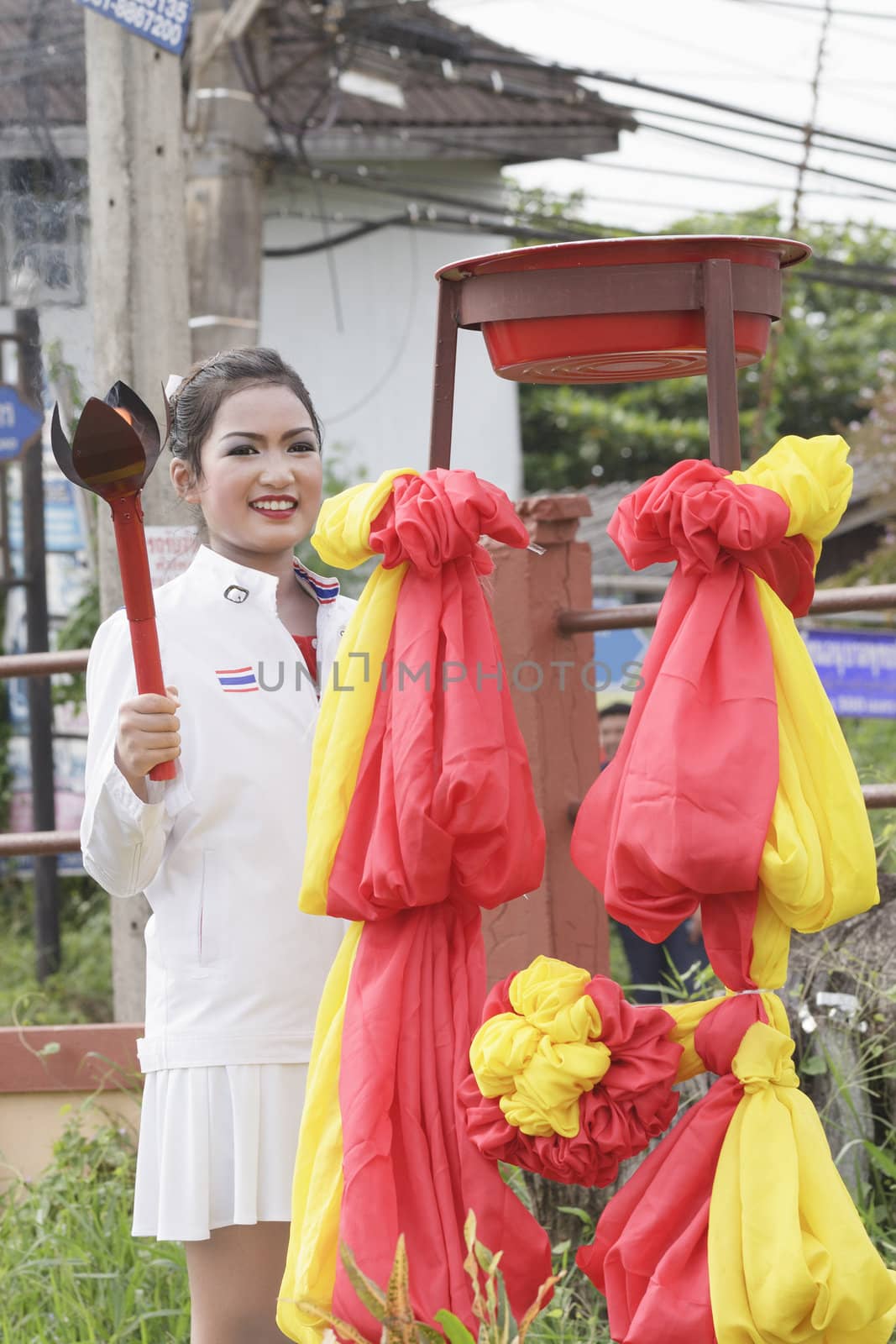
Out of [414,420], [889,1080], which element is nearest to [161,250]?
[889,1080]

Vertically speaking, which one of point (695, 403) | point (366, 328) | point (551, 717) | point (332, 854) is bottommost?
point (332, 854)

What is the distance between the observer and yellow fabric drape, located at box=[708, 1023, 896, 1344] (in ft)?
4.69

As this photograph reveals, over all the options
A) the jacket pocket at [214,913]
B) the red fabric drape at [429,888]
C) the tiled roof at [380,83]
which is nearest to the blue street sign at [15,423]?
the tiled roof at [380,83]

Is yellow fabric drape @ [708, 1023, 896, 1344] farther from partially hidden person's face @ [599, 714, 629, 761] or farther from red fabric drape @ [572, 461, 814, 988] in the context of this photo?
partially hidden person's face @ [599, 714, 629, 761]

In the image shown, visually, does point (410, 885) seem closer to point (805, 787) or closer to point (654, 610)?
point (805, 787)

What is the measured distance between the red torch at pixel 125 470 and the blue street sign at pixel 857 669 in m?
3.47

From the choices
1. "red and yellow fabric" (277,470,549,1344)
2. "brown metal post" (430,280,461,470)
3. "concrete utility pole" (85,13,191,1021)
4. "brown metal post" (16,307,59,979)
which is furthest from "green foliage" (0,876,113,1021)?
"brown metal post" (430,280,461,470)

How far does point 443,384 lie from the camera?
72.5 inches

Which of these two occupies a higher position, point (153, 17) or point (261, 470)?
point (153, 17)

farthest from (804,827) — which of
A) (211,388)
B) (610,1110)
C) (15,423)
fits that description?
(15,423)

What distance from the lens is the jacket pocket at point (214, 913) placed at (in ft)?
6.31

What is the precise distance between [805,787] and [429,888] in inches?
16.5

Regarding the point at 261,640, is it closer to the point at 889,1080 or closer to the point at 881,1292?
the point at 881,1292

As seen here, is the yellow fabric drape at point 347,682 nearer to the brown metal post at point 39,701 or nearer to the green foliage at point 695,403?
the brown metal post at point 39,701
